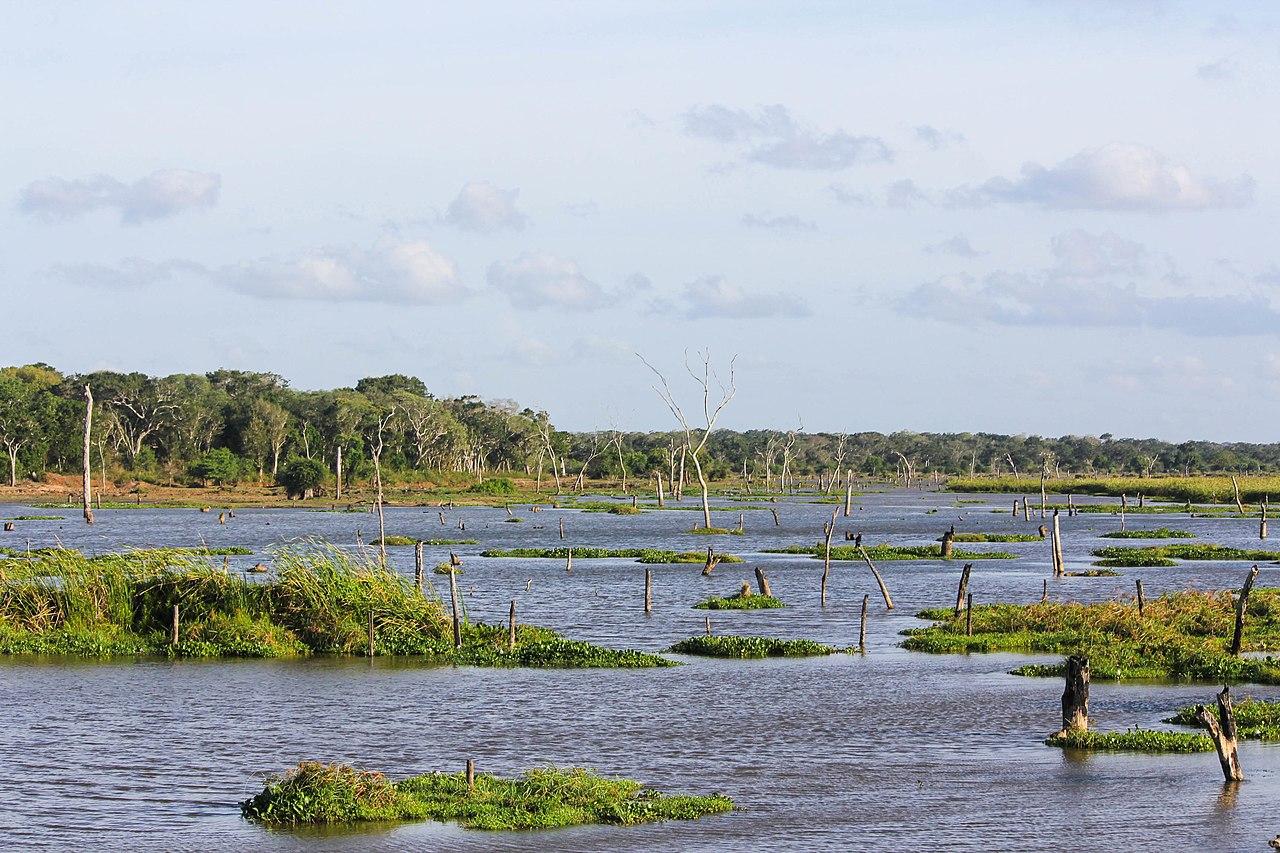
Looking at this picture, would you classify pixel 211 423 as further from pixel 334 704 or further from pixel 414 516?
pixel 334 704

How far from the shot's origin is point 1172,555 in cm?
7144

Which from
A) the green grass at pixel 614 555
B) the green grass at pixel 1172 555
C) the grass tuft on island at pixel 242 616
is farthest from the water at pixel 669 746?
the green grass at pixel 1172 555

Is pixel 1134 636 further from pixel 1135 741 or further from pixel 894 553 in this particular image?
pixel 894 553

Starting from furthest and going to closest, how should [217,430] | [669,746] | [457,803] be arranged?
[217,430] → [669,746] → [457,803]

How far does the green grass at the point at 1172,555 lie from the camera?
2697 inches

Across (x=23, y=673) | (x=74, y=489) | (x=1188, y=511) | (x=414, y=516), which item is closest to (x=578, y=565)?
(x=23, y=673)

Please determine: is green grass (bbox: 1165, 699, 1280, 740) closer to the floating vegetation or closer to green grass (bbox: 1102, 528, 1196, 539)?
the floating vegetation

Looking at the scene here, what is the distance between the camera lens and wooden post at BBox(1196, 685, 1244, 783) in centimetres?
2138

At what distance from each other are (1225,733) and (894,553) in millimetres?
50966

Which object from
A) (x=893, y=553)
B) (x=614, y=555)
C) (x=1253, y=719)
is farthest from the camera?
(x=893, y=553)

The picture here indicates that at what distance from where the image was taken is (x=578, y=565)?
2694 inches

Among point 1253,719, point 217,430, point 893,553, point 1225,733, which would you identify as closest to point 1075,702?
point 1253,719

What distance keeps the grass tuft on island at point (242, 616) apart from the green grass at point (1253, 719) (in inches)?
524

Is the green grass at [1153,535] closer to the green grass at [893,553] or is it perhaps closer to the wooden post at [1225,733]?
the green grass at [893,553]
